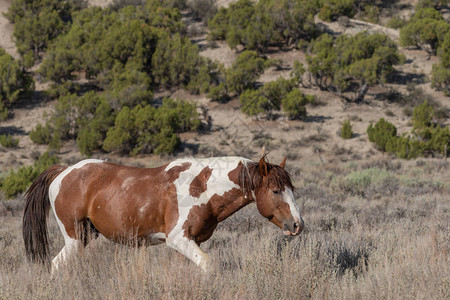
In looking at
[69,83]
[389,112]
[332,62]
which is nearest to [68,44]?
[69,83]

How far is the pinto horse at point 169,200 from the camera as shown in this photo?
14.3 feet

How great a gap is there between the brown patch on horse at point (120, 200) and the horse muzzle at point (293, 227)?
1.08 metres

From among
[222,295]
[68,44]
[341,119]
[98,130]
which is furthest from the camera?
[68,44]

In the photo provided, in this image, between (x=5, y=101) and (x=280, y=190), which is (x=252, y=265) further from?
(x=5, y=101)

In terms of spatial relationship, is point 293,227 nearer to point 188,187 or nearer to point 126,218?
point 188,187

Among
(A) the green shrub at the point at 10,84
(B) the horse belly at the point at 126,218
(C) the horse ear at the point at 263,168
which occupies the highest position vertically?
(C) the horse ear at the point at 263,168

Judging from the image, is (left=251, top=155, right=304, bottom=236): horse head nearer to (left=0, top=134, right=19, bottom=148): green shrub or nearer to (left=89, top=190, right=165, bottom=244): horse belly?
(left=89, top=190, right=165, bottom=244): horse belly

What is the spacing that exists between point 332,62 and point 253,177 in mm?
30698

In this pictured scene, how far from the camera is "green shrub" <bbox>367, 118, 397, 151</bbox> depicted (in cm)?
2417

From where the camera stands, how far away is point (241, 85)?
108 ft

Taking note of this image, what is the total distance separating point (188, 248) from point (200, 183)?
0.69 meters

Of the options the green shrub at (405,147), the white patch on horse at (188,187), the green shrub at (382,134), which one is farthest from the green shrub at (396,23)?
the white patch on horse at (188,187)

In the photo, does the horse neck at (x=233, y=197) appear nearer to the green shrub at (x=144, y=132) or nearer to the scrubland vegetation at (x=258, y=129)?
the scrubland vegetation at (x=258, y=129)

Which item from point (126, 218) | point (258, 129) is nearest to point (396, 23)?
point (258, 129)
